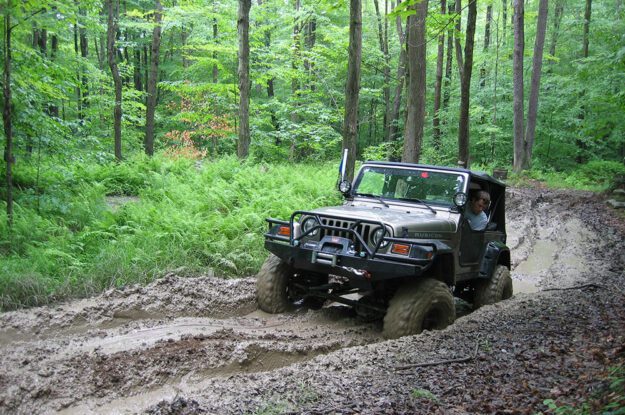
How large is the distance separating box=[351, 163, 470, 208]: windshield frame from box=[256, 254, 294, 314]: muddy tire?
1.63 m

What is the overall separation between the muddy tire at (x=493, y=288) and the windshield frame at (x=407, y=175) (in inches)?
60.0

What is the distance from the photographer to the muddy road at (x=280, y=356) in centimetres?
377

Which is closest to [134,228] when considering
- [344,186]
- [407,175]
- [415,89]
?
[344,186]

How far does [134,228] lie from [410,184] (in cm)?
493

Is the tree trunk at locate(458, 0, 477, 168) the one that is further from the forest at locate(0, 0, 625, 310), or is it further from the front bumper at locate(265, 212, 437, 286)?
the front bumper at locate(265, 212, 437, 286)

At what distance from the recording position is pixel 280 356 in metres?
5.27

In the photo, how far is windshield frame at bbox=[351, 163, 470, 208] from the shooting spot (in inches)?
277

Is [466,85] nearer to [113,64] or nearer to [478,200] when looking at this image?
[478,200]

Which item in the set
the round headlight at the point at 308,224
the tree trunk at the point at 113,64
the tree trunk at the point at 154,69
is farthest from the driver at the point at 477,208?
the tree trunk at the point at 154,69

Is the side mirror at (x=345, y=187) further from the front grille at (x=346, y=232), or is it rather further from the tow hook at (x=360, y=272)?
the tow hook at (x=360, y=272)

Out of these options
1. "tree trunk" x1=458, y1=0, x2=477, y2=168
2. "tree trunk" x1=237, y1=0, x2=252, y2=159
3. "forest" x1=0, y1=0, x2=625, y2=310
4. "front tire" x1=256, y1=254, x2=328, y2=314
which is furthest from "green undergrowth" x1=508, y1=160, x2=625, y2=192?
"front tire" x1=256, y1=254, x2=328, y2=314

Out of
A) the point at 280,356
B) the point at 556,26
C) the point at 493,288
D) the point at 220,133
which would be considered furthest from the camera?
the point at 556,26

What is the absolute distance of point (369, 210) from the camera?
6766 mm

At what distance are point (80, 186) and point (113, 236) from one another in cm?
325
